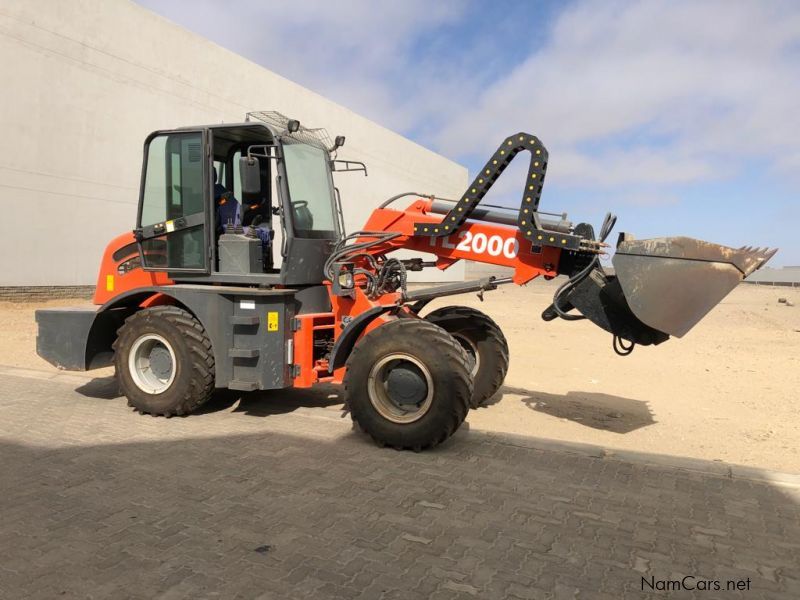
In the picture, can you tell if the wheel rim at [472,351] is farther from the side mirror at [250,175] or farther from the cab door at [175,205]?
the cab door at [175,205]

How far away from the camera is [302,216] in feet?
20.2

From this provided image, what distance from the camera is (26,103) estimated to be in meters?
16.1

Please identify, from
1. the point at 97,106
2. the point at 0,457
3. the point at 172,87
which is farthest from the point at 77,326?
the point at 172,87

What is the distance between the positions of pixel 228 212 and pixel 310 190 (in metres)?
0.92

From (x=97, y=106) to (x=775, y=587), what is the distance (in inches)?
796

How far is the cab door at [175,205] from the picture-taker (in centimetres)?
607

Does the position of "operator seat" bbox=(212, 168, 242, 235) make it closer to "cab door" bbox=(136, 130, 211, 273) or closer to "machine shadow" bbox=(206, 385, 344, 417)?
"cab door" bbox=(136, 130, 211, 273)

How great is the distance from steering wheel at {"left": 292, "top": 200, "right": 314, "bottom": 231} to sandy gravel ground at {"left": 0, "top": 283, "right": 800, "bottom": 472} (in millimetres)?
2796

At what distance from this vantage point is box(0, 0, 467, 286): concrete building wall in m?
16.0

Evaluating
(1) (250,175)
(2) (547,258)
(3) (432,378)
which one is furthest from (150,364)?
(2) (547,258)

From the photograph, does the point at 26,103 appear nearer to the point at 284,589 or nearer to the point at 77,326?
the point at 77,326

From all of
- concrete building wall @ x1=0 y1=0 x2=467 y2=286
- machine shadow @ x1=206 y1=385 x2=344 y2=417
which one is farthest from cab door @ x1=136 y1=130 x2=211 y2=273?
concrete building wall @ x1=0 y1=0 x2=467 y2=286

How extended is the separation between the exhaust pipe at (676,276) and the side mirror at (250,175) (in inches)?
131

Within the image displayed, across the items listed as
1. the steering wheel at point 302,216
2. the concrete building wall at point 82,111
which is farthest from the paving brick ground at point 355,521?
the concrete building wall at point 82,111
